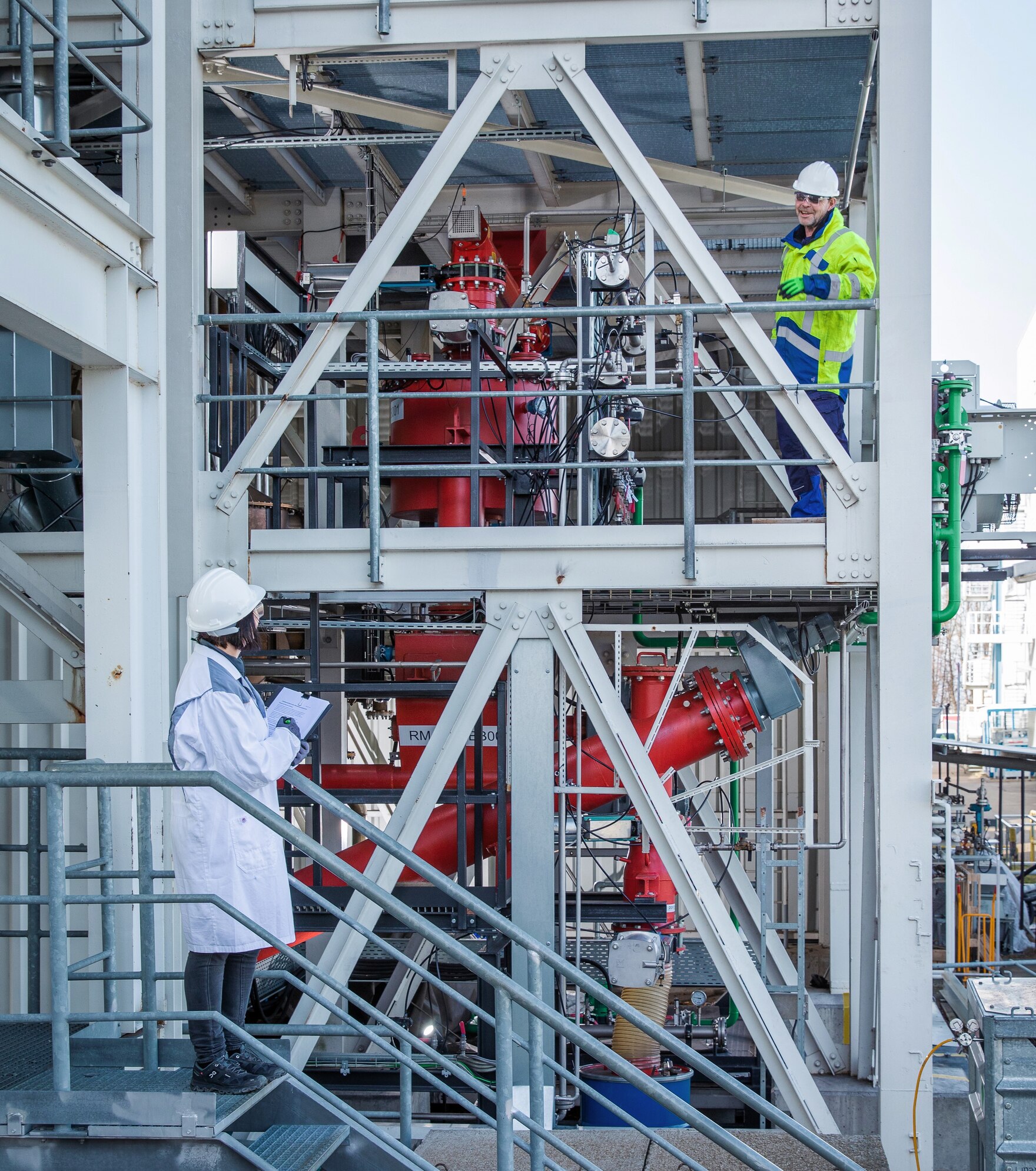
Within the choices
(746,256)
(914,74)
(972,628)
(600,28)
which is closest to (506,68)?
(600,28)

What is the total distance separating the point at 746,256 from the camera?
1040cm

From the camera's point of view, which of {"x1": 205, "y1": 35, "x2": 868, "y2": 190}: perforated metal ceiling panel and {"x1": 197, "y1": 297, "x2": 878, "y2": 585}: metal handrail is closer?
{"x1": 197, "y1": 297, "x2": 878, "y2": 585}: metal handrail

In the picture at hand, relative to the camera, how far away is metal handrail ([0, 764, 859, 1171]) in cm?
358

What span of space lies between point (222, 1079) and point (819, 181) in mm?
5238

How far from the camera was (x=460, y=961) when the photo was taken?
3.60 metres

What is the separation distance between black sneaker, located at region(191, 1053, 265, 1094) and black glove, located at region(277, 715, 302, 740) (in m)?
1.07

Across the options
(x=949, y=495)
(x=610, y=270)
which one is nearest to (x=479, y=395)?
(x=610, y=270)

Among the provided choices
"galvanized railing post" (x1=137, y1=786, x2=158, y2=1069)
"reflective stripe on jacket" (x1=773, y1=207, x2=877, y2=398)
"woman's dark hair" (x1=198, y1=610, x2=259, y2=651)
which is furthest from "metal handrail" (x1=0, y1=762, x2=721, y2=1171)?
"reflective stripe on jacket" (x1=773, y1=207, x2=877, y2=398)

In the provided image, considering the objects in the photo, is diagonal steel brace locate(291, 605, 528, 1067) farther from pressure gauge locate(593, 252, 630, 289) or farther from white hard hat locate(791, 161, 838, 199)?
white hard hat locate(791, 161, 838, 199)

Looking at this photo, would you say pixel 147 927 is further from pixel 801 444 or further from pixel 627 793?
pixel 801 444

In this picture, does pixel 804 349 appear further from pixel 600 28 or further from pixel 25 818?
pixel 25 818

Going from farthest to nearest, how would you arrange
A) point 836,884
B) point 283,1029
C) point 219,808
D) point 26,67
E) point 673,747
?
point 836,884
point 673,747
point 26,67
point 283,1029
point 219,808

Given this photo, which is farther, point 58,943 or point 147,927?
point 147,927

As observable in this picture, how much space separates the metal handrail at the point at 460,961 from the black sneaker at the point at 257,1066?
1.60ft
